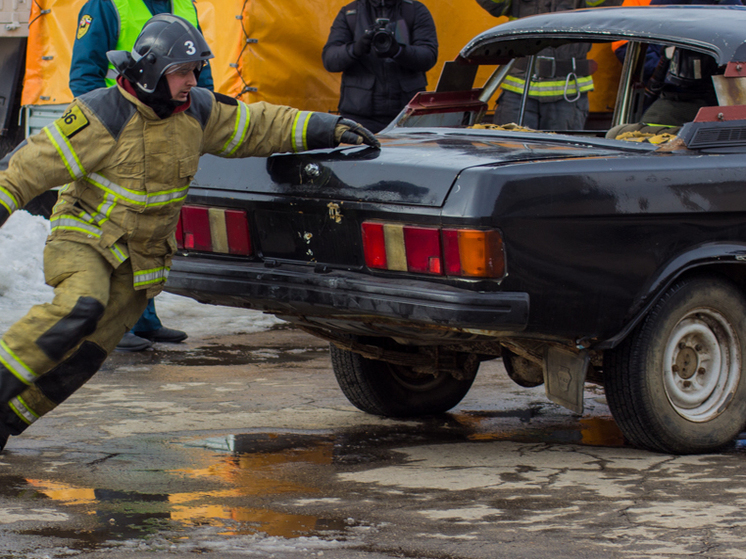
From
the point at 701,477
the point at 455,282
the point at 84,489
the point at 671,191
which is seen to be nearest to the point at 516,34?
the point at 671,191

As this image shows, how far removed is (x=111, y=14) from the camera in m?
5.71

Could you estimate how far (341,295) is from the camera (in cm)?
364

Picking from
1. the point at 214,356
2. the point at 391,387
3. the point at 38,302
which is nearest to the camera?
the point at 391,387

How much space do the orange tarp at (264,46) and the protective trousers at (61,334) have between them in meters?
4.62

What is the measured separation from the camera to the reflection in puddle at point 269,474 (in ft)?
10.2

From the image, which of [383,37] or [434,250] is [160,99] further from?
[383,37]

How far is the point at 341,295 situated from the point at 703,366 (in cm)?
139

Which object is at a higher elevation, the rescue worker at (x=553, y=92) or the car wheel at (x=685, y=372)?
the rescue worker at (x=553, y=92)

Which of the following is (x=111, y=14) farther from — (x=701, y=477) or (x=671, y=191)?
(x=701, y=477)

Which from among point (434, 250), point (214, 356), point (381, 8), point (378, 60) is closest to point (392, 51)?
point (378, 60)

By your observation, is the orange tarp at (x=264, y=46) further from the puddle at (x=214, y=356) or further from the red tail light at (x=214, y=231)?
the red tail light at (x=214, y=231)

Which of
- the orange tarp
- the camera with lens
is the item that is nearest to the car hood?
the camera with lens

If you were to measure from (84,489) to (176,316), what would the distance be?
3.86 metres

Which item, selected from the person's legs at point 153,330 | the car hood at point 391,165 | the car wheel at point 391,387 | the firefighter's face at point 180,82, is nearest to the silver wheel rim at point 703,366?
the car hood at point 391,165
